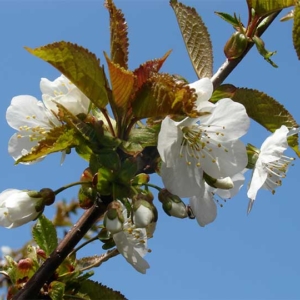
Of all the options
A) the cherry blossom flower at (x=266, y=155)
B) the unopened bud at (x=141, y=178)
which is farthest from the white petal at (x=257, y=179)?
the unopened bud at (x=141, y=178)

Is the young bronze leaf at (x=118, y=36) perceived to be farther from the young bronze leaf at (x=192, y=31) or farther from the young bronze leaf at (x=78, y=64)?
the young bronze leaf at (x=192, y=31)

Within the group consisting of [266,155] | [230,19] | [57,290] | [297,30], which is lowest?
[57,290]

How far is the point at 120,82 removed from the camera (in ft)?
5.49

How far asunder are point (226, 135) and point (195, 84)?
0.26 metres

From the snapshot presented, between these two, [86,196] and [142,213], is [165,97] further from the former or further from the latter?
[86,196]

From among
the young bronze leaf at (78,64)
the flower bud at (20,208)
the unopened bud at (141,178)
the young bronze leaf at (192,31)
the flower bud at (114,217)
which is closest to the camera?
the young bronze leaf at (78,64)

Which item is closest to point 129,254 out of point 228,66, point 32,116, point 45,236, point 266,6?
point 45,236

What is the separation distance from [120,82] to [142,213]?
409mm

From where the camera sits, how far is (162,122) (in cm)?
169

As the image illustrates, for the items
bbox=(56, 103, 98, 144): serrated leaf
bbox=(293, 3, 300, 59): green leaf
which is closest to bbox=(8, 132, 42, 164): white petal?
bbox=(56, 103, 98, 144): serrated leaf

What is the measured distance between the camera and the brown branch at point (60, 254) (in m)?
1.82

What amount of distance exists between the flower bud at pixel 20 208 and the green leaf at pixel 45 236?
290 millimetres

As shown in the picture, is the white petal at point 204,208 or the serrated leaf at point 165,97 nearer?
the serrated leaf at point 165,97

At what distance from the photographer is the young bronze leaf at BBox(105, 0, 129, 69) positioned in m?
1.81
